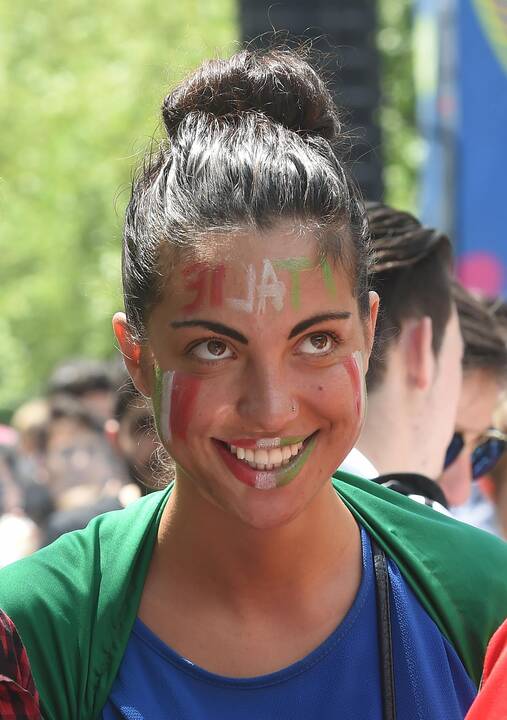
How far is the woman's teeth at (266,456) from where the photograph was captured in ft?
7.17

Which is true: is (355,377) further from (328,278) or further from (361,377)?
(328,278)

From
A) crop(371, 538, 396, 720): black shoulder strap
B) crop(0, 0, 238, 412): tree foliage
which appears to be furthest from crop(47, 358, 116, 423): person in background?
crop(0, 0, 238, 412): tree foliage

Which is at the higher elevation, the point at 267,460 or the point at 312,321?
the point at 312,321

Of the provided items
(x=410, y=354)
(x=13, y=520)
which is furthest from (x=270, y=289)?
(x=13, y=520)

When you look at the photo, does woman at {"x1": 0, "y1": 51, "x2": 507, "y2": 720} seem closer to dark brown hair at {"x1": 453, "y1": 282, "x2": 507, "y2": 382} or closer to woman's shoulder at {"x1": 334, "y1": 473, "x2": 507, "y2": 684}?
woman's shoulder at {"x1": 334, "y1": 473, "x2": 507, "y2": 684}

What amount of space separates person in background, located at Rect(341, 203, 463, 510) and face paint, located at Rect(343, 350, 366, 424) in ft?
2.09

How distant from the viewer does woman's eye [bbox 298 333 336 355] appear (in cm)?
220

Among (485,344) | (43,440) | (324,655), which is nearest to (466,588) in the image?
(324,655)

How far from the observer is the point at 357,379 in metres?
2.26

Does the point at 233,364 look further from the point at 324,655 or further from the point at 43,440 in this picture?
the point at 43,440

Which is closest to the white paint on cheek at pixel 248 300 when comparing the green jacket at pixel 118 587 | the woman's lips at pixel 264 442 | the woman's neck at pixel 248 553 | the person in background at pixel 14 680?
the woman's lips at pixel 264 442

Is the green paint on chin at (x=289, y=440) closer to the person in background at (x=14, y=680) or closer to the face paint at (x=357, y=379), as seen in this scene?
the face paint at (x=357, y=379)

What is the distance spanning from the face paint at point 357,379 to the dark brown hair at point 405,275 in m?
0.72

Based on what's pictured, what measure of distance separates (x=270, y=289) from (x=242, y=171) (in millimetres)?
228
